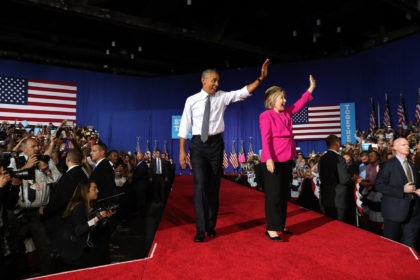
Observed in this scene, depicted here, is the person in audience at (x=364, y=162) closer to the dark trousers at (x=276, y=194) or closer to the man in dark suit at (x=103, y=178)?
the dark trousers at (x=276, y=194)

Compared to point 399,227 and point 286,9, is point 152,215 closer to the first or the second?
point 399,227

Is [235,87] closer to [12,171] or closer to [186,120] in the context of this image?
[186,120]

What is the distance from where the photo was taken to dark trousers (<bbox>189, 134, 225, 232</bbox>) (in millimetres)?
3020

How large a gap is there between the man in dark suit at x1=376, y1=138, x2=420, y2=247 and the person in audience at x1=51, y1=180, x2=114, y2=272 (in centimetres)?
260

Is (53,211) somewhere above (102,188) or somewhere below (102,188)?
below

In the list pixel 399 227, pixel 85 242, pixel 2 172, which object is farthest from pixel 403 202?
pixel 2 172

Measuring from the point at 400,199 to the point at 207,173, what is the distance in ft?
6.05

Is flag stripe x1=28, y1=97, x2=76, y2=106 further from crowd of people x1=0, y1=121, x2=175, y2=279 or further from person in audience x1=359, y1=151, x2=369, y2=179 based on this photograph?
person in audience x1=359, y1=151, x2=369, y2=179

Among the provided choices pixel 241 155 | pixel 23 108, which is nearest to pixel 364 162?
pixel 241 155

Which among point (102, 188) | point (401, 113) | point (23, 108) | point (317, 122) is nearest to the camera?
point (102, 188)

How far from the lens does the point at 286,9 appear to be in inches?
497

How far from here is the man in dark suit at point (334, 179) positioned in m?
4.36

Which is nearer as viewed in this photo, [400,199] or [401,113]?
[400,199]

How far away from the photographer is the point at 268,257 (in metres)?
2.45
